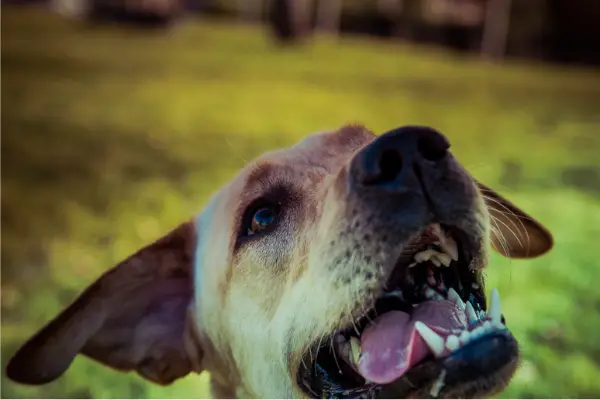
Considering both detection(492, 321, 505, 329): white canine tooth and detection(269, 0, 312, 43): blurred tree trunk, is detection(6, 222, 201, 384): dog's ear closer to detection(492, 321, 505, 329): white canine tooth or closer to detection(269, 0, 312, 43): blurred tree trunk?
detection(492, 321, 505, 329): white canine tooth

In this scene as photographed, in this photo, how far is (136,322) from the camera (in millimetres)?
1573

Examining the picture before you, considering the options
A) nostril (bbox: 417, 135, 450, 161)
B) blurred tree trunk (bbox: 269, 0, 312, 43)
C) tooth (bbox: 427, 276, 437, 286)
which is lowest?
tooth (bbox: 427, 276, 437, 286)

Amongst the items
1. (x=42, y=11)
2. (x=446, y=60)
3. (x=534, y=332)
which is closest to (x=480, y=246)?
(x=534, y=332)

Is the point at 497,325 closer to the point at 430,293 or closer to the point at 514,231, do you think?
the point at 430,293

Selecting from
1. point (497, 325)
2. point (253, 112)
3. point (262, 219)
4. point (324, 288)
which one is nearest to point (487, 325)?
point (497, 325)

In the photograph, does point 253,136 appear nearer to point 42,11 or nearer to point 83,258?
point 83,258

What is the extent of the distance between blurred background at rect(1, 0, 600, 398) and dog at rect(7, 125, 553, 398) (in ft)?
0.56

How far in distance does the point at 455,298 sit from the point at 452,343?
91 mm

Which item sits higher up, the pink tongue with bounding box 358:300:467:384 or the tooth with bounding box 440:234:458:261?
the tooth with bounding box 440:234:458:261

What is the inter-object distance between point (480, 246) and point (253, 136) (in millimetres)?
758

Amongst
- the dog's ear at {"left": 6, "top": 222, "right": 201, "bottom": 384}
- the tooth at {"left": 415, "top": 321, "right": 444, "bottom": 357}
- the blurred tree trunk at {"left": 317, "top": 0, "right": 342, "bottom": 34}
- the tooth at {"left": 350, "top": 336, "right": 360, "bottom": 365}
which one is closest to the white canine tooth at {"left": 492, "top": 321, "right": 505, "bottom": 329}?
the tooth at {"left": 415, "top": 321, "right": 444, "bottom": 357}

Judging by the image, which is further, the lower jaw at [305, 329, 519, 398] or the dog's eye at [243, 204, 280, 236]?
the dog's eye at [243, 204, 280, 236]

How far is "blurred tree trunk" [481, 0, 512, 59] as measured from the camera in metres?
1.96

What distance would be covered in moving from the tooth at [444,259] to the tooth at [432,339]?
12cm
